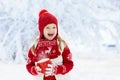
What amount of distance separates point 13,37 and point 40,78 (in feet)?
7.13

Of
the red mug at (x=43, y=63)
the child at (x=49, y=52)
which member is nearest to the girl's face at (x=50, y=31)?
the child at (x=49, y=52)

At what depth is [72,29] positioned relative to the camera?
170 inches

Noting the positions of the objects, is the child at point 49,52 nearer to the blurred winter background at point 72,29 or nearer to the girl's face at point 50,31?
the girl's face at point 50,31

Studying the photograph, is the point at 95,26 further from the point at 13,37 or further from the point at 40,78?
the point at 40,78

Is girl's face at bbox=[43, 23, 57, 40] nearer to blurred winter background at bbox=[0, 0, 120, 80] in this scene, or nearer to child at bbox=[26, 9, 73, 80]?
child at bbox=[26, 9, 73, 80]

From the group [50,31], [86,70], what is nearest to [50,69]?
[50,31]

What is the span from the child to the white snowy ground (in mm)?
1278

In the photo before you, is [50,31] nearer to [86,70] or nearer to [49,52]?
[49,52]

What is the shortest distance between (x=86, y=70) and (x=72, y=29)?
697 mm

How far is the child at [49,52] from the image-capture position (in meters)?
2.12

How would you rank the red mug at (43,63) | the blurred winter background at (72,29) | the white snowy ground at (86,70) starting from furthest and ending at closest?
the blurred winter background at (72,29)
the white snowy ground at (86,70)
the red mug at (43,63)

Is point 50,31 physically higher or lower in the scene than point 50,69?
higher

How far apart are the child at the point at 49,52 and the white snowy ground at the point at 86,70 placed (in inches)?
50.3

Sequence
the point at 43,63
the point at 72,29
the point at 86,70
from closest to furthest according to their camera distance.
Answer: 1. the point at 43,63
2. the point at 86,70
3. the point at 72,29
